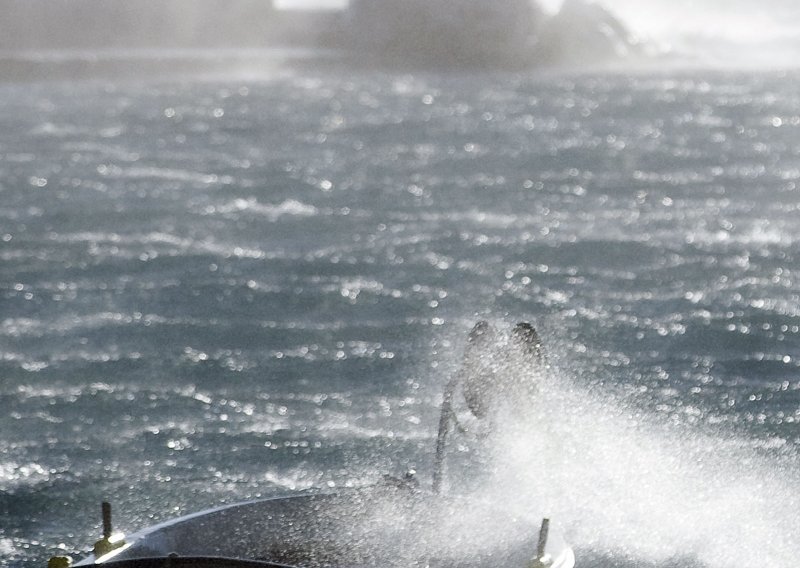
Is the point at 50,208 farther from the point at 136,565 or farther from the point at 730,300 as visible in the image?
the point at 136,565

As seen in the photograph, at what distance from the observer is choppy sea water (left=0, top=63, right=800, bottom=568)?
28.1 m

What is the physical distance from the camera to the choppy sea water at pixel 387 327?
2814 centimetres

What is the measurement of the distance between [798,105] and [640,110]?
18.9m

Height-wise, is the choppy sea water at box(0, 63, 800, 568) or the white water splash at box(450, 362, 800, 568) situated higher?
the choppy sea water at box(0, 63, 800, 568)

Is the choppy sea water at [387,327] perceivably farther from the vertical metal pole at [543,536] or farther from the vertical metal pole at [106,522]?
the vertical metal pole at [106,522]

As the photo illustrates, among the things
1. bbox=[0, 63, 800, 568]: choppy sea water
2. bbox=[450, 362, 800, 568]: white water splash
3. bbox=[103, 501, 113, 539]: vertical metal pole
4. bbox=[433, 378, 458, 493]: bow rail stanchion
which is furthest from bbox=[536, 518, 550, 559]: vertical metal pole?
bbox=[450, 362, 800, 568]: white water splash

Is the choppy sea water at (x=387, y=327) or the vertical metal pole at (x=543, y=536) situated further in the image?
the choppy sea water at (x=387, y=327)

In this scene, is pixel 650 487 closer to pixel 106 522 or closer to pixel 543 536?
pixel 543 536

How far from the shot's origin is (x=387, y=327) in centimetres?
4212

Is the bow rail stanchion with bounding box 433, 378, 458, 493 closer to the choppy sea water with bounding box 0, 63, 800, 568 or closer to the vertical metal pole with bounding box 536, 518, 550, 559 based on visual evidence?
the vertical metal pole with bounding box 536, 518, 550, 559

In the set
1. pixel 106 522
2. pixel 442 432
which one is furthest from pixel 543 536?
pixel 106 522

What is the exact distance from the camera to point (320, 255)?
53625 millimetres

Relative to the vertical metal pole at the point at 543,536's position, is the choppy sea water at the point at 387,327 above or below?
above

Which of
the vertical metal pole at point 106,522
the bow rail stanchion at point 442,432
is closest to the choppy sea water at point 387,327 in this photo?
the bow rail stanchion at point 442,432
